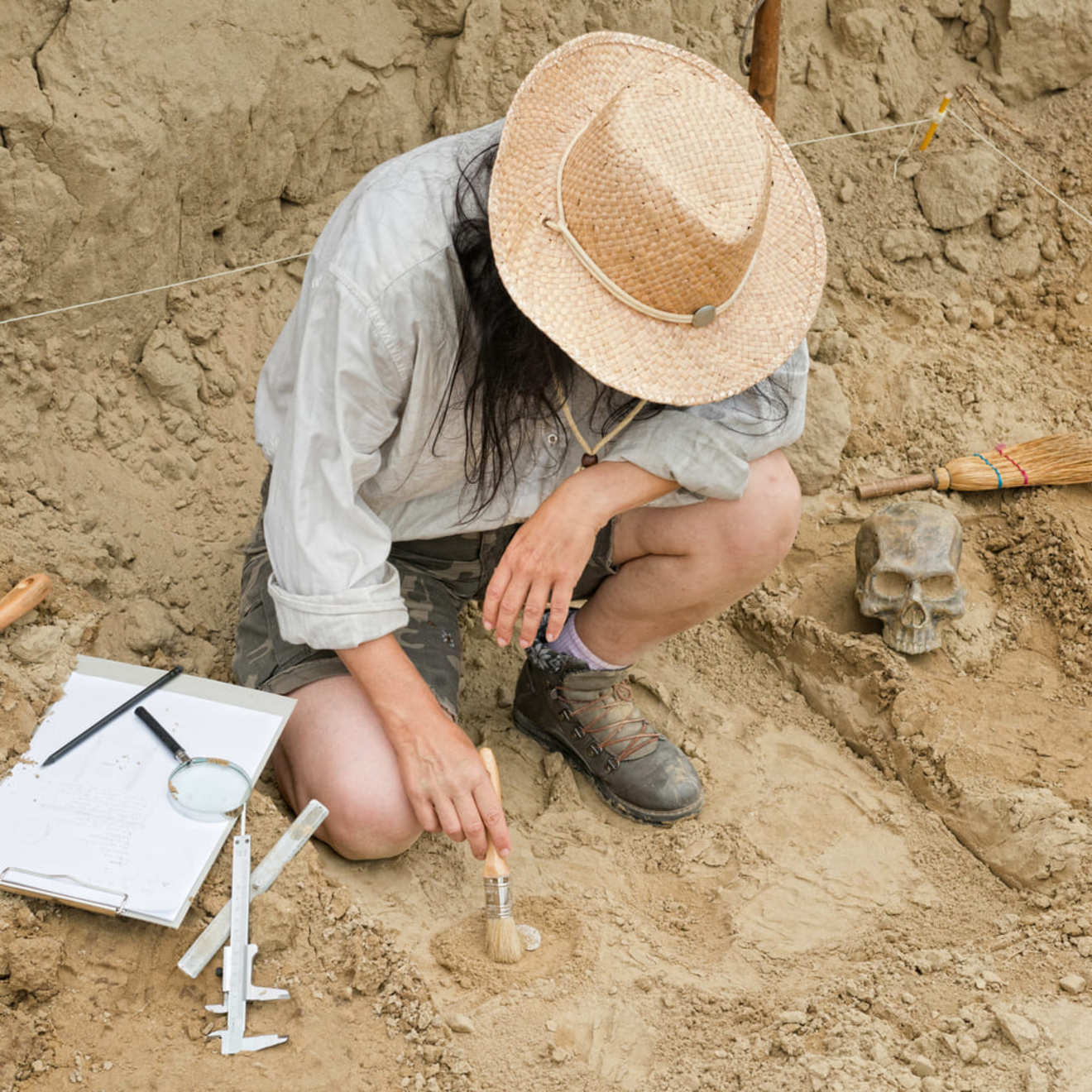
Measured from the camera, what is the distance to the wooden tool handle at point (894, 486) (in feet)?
10.6

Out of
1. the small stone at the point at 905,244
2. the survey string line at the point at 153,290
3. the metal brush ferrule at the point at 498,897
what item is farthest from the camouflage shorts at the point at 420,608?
the small stone at the point at 905,244

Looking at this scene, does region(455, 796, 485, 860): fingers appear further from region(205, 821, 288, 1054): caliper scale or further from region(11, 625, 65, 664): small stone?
region(11, 625, 65, 664): small stone

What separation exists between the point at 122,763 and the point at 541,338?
3.02 feet

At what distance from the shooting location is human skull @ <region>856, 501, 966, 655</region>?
9.25 feet

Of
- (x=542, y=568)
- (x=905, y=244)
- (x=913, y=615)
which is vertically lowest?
(x=913, y=615)

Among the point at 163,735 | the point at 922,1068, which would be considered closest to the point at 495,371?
the point at 163,735

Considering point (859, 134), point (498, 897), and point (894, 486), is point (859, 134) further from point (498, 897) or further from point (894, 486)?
point (498, 897)

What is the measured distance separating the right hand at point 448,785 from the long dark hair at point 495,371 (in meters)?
0.45

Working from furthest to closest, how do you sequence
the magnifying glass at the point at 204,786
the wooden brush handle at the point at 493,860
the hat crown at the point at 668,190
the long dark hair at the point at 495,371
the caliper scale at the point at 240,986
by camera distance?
the wooden brush handle at the point at 493,860, the magnifying glass at the point at 204,786, the long dark hair at the point at 495,371, the caliper scale at the point at 240,986, the hat crown at the point at 668,190

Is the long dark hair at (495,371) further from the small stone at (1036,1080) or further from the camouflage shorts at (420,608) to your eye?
the small stone at (1036,1080)

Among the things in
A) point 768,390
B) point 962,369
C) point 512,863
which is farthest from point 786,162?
point 962,369

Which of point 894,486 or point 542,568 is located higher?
point 542,568

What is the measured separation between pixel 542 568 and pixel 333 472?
1.17 feet

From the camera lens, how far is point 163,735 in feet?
6.14
